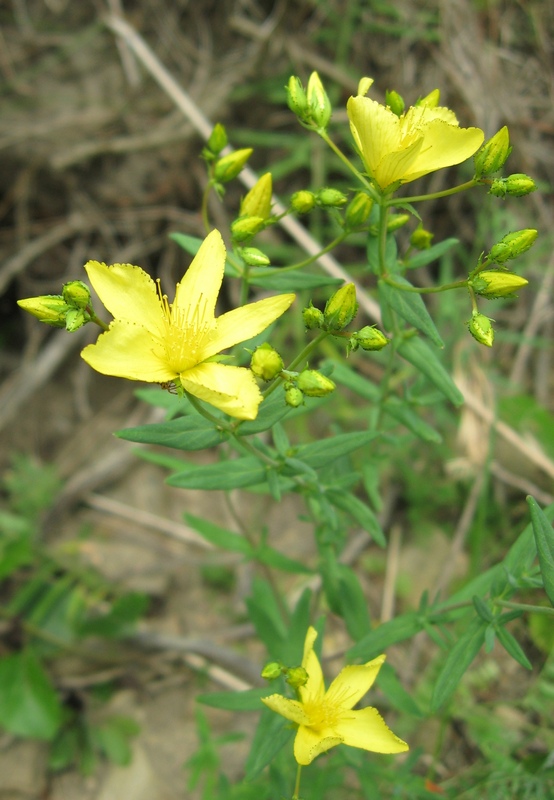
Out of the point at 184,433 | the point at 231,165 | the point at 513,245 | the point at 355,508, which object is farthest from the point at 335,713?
the point at 231,165

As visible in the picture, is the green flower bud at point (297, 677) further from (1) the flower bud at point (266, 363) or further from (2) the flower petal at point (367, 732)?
(1) the flower bud at point (266, 363)

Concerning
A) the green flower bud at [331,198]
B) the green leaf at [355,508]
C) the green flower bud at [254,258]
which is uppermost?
the green flower bud at [331,198]

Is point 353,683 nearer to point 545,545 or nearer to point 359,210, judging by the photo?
point 545,545

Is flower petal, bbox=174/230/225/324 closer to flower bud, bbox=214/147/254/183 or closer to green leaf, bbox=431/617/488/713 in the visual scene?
flower bud, bbox=214/147/254/183

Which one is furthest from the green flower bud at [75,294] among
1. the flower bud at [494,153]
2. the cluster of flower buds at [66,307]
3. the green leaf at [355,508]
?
the flower bud at [494,153]

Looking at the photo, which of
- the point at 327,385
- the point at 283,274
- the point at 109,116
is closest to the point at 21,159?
the point at 109,116
